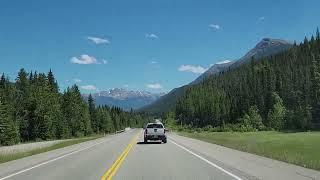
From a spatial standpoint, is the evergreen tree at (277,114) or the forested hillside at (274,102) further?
the evergreen tree at (277,114)

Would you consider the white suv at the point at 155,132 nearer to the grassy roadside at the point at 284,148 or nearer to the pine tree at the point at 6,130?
the grassy roadside at the point at 284,148

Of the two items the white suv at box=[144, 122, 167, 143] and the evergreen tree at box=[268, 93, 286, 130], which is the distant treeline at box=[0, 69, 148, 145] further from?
Result: the evergreen tree at box=[268, 93, 286, 130]

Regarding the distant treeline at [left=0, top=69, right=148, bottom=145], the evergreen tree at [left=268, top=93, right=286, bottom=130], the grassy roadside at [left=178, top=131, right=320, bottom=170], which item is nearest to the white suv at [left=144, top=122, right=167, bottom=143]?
the grassy roadside at [left=178, top=131, right=320, bottom=170]

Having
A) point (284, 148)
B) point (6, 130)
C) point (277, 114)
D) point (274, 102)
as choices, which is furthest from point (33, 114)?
point (274, 102)

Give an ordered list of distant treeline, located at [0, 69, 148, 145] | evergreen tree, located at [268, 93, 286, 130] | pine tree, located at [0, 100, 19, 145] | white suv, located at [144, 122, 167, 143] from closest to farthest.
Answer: white suv, located at [144, 122, 167, 143] → pine tree, located at [0, 100, 19, 145] → distant treeline, located at [0, 69, 148, 145] → evergreen tree, located at [268, 93, 286, 130]

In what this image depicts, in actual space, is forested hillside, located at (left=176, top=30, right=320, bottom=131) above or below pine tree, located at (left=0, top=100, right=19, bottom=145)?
above

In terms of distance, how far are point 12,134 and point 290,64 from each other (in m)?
127

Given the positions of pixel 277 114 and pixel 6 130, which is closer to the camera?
pixel 6 130

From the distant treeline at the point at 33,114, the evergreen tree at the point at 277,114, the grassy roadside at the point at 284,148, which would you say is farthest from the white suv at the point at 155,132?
the evergreen tree at the point at 277,114

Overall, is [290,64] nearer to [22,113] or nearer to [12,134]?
[22,113]

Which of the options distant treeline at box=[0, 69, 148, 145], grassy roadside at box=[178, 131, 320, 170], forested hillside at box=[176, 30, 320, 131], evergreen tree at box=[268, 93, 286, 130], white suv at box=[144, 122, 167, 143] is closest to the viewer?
grassy roadside at box=[178, 131, 320, 170]

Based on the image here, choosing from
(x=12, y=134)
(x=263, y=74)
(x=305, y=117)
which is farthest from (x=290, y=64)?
(x=12, y=134)

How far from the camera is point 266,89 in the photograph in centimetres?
15925

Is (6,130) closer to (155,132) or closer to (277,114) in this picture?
(155,132)
